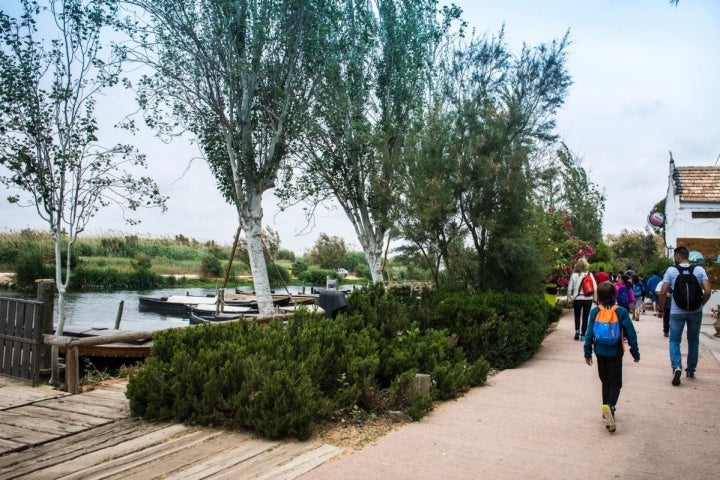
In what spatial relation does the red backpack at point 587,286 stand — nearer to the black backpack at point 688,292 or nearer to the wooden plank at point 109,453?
the black backpack at point 688,292

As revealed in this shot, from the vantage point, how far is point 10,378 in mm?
8430

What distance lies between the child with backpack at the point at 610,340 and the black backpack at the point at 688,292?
7.70 ft

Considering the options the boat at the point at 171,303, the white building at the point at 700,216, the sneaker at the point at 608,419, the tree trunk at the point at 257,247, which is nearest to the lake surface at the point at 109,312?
the boat at the point at 171,303

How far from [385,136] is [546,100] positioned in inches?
221

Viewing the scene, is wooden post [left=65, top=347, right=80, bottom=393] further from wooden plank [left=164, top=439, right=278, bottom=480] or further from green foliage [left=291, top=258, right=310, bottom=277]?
green foliage [left=291, top=258, right=310, bottom=277]

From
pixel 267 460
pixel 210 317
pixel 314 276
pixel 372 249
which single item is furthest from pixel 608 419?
pixel 314 276

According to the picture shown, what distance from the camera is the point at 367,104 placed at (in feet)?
68.2

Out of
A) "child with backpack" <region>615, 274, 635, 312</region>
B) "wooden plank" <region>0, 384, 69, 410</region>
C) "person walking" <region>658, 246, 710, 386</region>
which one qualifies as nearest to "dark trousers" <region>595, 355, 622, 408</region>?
"person walking" <region>658, 246, 710, 386</region>

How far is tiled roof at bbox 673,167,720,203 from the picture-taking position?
21.2 meters

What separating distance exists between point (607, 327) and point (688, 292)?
2.75 metres

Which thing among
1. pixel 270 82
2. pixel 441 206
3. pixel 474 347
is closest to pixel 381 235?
pixel 270 82

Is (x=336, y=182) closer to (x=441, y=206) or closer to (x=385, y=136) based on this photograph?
(x=385, y=136)

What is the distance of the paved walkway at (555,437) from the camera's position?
4.79m

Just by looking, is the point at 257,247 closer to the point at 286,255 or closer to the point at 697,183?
the point at 697,183
